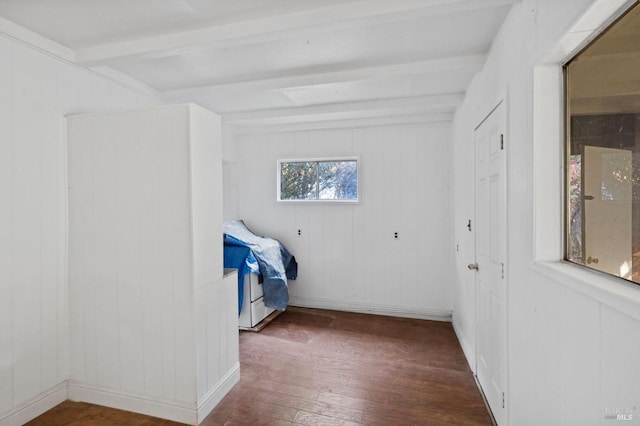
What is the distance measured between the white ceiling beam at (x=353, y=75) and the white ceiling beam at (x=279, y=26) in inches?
31.6

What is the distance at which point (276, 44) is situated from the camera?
7.30 ft

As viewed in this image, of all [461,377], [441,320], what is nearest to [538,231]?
[461,377]

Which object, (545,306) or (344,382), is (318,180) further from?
(545,306)

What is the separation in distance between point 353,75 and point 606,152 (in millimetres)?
1948

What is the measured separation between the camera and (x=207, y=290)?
222cm

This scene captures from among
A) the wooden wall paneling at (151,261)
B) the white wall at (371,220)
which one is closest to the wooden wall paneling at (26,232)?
the wooden wall paneling at (151,261)

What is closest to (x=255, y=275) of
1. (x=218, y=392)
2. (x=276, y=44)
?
(x=218, y=392)

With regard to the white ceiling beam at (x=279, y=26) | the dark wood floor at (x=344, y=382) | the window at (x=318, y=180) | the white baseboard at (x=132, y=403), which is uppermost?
the white ceiling beam at (x=279, y=26)

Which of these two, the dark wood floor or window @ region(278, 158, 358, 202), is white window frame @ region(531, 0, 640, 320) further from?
window @ region(278, 158, 358, 202)

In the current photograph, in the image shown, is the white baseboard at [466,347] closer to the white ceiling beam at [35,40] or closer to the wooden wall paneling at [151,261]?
the wooden wall paneling at [151,261]

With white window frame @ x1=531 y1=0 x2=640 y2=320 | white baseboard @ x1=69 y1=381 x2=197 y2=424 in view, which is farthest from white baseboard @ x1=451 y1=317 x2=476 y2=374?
white baseboard @ x1=69 y1=381 x2=197 y2=424

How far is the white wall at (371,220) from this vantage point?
12.8 feet

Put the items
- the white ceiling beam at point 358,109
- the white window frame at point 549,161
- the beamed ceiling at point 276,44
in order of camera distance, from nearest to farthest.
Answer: the white window frame at point 549,161 → the beamed ceiling at point 276,44 → the white ceiling beam at point 358,109

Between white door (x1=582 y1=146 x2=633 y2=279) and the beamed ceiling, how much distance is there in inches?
39.1
